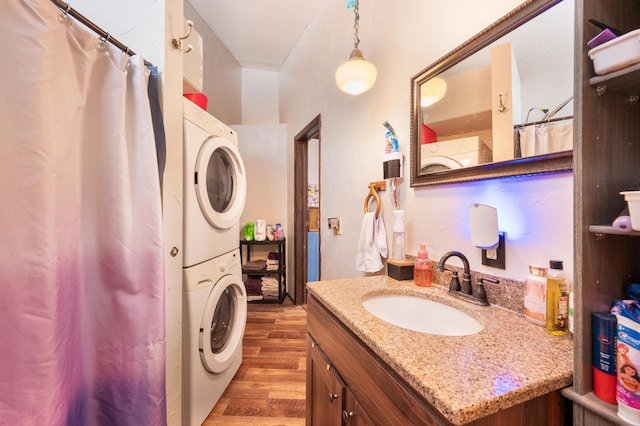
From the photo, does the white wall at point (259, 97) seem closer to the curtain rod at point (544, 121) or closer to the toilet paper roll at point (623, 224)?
the curtain rod at point (544, 121)

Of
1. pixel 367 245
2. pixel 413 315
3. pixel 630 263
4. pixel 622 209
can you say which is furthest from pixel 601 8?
pixel 367 245

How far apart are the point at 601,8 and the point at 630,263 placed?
51cm

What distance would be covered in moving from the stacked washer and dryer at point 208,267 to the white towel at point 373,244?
0.83 m

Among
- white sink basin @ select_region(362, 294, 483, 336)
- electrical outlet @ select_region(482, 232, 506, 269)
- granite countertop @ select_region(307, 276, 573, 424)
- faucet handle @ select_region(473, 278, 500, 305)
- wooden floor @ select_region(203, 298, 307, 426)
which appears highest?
electrical outlet @ select_region(482, 232, 506, 269)

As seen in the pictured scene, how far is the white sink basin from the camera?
0.89 metres

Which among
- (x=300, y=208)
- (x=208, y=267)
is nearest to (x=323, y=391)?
→ (x=208, y=267)

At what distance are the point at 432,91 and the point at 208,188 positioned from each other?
128cm

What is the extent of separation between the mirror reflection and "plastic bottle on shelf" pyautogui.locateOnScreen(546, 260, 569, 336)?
1.07 ft

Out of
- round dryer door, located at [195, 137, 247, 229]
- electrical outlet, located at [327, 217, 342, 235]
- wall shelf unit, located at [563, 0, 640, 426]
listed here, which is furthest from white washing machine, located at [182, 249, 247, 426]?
wall shelf unit, located at [563, 0, 640, 426]

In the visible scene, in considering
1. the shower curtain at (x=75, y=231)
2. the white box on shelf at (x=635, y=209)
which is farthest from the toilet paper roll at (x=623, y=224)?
the shower curtain at (x=75, y=231)

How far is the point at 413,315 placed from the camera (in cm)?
102

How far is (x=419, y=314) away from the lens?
1009mm

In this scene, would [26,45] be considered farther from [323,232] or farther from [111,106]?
[323,232]

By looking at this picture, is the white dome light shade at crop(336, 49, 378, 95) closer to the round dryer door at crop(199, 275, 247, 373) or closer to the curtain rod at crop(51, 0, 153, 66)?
the curtain rod at crop(51, 0, 153, 66)
